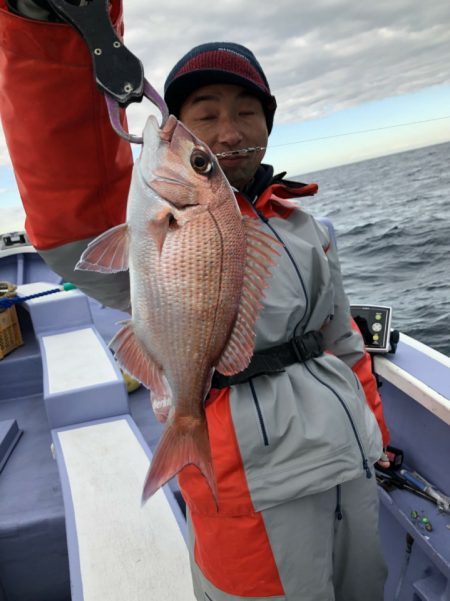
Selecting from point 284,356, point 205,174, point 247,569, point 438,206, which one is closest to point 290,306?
point 284,356

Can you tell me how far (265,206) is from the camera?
1899 millimetres

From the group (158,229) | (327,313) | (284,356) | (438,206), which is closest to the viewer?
(158,229)

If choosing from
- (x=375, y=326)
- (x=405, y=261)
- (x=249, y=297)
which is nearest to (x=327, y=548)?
(x=249, y=297)

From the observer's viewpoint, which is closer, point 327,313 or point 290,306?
point 290,306

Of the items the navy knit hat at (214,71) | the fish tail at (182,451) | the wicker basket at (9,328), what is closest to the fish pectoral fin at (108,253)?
the fish tail at (182,451)

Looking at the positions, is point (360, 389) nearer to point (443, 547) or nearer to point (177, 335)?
point (177, 335)

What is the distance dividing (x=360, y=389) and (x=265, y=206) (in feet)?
2.75

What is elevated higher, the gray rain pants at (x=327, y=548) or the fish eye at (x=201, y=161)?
the fish eye at (x=201, y=161)

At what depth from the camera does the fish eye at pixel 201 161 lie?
126cm

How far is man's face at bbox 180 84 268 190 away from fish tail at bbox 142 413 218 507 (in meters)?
0.99

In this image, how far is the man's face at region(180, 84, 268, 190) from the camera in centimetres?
175

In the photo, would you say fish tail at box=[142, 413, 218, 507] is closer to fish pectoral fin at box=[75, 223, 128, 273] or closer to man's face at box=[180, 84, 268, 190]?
fish pectoral fin at box=[75, 223, 128, 273]

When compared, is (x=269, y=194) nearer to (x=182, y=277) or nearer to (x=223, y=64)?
(x=223, y=64)

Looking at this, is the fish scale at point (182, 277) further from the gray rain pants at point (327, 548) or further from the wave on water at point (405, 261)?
the wave on water at point (405, 261)
